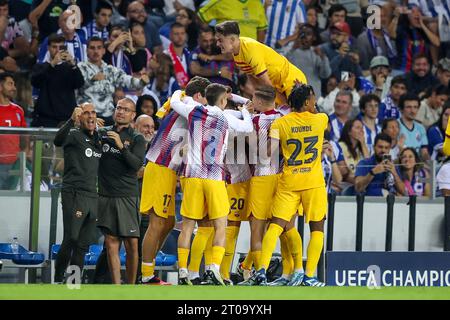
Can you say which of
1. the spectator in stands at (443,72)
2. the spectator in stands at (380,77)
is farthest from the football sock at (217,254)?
the spectator in stands at (443,72)

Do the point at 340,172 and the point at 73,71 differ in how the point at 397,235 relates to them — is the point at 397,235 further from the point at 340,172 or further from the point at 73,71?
the point at 73,71

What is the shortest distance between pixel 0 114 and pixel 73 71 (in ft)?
3.54

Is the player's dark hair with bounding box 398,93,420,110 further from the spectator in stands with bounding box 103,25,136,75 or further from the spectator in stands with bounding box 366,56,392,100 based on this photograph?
the spectator in stands with bounding box 103,25,136,75

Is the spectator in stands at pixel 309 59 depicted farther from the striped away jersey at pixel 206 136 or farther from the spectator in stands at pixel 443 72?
the striped away jersey at pixel 206 136

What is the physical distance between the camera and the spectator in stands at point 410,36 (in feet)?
63.1

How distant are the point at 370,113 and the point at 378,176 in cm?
167

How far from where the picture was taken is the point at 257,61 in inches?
518

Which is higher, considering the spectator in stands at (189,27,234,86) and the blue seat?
the spectator in stands at (189,27,234,86)

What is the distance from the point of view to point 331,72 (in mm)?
18234

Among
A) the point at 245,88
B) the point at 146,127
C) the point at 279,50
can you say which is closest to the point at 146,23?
the point at 279,50

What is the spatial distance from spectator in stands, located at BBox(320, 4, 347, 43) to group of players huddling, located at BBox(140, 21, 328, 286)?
17.8 ft

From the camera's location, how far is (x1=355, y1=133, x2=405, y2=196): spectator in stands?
16.0 metres

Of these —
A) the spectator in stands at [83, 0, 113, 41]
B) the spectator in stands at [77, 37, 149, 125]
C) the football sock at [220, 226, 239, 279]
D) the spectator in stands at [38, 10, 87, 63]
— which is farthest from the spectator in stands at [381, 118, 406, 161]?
the football sock at [220, 226, 239, 279]

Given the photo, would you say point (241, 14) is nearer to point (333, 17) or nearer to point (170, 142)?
point (333, 17)
